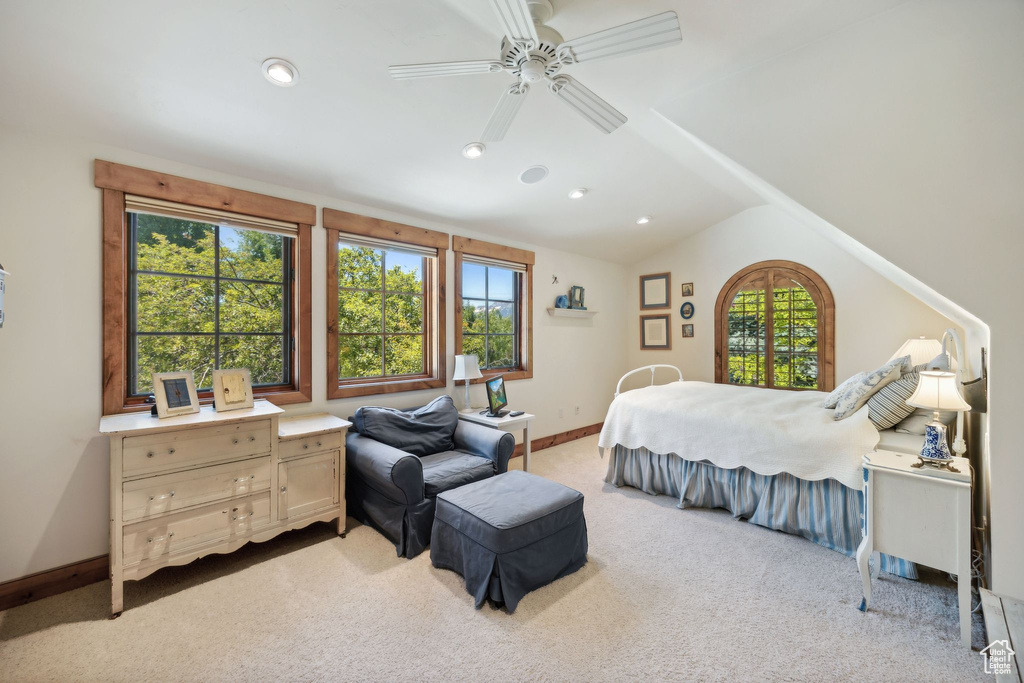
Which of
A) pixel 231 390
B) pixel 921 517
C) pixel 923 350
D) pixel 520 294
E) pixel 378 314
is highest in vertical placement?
pixel 520 294

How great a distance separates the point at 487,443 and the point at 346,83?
7.48 feet

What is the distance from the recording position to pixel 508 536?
196cm

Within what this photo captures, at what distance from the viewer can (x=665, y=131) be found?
280cm

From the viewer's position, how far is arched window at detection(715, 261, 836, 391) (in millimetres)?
4363

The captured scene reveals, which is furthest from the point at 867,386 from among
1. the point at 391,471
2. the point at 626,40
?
the point at 391,471

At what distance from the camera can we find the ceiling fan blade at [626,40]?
4.35ft

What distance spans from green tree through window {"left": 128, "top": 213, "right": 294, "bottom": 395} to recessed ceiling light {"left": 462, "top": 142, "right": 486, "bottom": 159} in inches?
53.7

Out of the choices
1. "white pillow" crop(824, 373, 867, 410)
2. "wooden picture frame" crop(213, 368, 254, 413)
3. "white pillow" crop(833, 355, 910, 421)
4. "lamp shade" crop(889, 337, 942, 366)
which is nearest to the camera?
"wooden picture frame" crop(213, 368, 254, 413)

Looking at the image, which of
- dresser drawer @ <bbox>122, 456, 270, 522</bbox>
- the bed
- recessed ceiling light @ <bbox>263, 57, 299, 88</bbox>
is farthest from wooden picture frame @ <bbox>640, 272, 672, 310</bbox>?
dresser drawer @ <bbox>122, 456, 270, 522</bbox>

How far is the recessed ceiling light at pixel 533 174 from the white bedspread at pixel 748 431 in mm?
1928

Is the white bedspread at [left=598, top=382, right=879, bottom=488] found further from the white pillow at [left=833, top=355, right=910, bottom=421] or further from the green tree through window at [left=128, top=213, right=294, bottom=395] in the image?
the green tree through window at [left=128, top=213, right=294, bottom=395]

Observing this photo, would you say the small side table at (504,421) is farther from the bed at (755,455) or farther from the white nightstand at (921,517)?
the white nightstand at (921,517)

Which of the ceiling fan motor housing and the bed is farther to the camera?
the bed

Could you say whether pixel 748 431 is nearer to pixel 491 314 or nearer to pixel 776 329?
pixel 776 329
